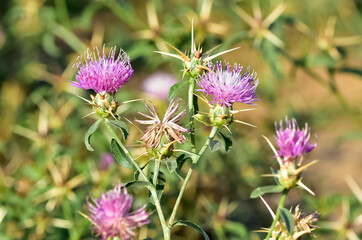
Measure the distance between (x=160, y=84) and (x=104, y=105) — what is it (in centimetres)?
117

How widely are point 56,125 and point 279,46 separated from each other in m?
1.10

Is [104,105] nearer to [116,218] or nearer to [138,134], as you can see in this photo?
[116,218]

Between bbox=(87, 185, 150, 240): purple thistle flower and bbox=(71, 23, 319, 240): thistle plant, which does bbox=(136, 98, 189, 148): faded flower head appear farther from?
bbox=(87, 185, 150, 240): purple thistle flower

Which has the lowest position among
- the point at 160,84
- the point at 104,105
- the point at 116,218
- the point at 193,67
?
the point at 116,218

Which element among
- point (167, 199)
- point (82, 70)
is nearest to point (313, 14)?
point (167, 199)

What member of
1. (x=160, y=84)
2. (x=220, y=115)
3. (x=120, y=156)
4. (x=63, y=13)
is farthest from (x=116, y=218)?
(x=63, y=13)

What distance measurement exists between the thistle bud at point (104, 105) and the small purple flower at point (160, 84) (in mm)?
1053

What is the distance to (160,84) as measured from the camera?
7.38 feet

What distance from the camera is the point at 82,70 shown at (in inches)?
43.6

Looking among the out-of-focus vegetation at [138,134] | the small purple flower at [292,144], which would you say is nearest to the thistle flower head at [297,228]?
the small purple flower at [292,144]

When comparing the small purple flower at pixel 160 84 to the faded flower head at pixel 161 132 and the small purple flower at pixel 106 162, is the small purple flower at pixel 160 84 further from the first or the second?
the faded flower head at pixel 161 132

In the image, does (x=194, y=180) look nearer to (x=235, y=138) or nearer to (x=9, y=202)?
(x=235, y=138)

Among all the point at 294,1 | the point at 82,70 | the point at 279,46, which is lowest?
the point at 82,70

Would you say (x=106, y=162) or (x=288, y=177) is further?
(x=106, y=162)
